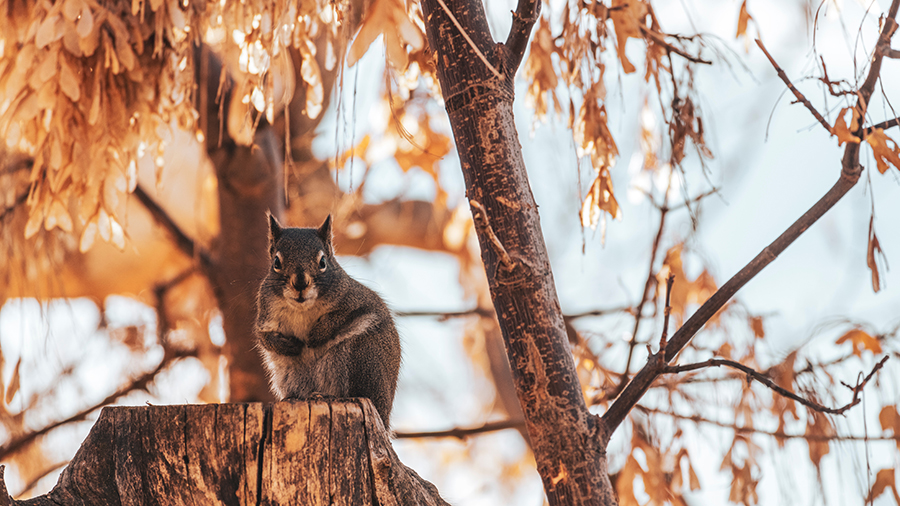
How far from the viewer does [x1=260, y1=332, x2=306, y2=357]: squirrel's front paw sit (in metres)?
2.06

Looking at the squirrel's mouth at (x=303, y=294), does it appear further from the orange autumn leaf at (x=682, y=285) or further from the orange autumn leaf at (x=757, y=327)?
the orange autumn leaf at (x=757, y=327)

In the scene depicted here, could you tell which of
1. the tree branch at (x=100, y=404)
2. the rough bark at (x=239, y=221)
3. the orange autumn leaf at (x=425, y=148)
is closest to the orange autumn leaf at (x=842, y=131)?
the orange autumn leaf at (x=425, y=148)

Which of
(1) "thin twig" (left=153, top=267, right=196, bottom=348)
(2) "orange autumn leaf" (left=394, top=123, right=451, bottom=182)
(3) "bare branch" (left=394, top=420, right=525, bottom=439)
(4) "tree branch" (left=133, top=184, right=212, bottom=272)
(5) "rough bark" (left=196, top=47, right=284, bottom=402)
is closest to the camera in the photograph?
(3) "bare branch" (left=394, top=420, right=525, bottom=439)

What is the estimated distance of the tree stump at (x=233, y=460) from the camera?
1438mm

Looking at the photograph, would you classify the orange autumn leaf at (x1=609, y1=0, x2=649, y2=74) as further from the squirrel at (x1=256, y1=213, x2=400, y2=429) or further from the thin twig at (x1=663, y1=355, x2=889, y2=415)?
the squirrel at (x1=256, y1=213, x2=400, y2=429)

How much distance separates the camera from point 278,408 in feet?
4.82

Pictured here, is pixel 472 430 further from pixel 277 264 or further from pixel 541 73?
pixel 541 73

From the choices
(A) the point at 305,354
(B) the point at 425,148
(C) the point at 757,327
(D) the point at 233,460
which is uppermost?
(B) the point at 425,148

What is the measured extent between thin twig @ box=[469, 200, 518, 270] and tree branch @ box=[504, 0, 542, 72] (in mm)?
415

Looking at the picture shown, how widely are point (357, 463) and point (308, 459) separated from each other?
0.10 meters

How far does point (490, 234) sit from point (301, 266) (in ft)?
2.63

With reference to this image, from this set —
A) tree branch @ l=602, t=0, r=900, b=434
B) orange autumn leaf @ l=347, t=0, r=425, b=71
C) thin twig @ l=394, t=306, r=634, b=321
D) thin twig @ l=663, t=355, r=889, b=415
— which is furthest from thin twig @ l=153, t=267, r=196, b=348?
thin twig @ l=663, t=355, r=889, b=415

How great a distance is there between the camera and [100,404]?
3.68 meters

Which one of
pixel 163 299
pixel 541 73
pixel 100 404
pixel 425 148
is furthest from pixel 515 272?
pixel 163 299
